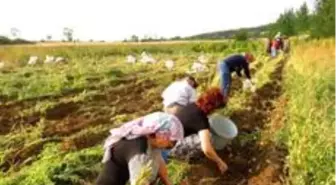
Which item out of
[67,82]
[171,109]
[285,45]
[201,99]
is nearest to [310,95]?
[171,109]

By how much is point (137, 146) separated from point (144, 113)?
26.1 ft

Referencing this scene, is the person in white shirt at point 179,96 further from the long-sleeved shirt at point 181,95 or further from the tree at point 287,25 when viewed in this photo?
the tree at point 287,25

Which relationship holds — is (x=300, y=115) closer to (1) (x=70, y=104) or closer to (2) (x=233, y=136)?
(2) (x=233, y=136)

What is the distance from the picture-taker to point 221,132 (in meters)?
9.43

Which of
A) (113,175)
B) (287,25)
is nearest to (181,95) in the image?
(113,175)

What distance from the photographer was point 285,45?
33.8 meters

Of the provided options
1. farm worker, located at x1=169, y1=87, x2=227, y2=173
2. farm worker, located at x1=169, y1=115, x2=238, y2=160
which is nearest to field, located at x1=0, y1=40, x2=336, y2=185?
farm worker, located at x1=169, y1=115, x2=238, y2=160

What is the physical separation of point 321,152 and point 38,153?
403 centimetres

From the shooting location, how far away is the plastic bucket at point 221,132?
938 cm

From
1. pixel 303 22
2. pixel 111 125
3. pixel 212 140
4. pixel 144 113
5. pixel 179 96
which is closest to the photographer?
pixel 179 96

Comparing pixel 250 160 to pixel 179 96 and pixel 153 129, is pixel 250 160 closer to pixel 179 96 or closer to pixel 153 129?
pixel 179 96

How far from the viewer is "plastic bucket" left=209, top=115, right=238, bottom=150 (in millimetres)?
9375

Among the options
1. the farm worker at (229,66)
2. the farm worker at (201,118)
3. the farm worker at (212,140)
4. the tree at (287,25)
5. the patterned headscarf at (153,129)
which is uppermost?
the patterned headscarf at (153,129)

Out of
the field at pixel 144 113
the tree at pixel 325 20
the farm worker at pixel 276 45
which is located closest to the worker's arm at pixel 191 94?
the field at pixel 144 113
